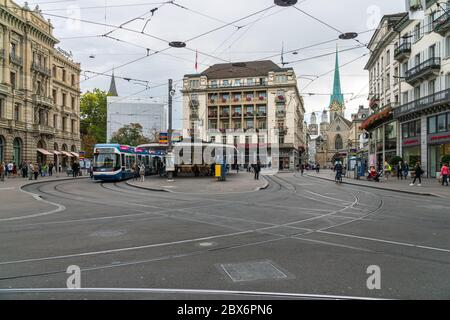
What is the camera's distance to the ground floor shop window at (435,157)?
31.2 m

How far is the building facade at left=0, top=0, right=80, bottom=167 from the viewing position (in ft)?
131

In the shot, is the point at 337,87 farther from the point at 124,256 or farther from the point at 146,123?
the point at 124,256

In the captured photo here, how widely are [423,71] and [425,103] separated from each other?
3.04 metres

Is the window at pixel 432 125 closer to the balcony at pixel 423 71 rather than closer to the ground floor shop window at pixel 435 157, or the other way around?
the ground floor shop window at pixel 435 157

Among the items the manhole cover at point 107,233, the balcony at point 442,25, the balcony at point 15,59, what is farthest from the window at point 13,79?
the balcony at point 442,25

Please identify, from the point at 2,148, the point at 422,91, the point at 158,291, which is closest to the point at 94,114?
the point at 2,148

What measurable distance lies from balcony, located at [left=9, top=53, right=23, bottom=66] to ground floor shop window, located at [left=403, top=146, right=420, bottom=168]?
45790 millimetres

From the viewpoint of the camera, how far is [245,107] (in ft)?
257

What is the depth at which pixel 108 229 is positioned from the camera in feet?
28.1

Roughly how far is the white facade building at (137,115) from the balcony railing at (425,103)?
168 feet

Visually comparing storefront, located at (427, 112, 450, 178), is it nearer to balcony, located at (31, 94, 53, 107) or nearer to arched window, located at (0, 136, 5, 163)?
arched window, located at (0, 136, 5, 163)

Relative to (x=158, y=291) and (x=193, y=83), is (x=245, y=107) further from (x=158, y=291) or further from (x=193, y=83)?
(x=158, y=291)

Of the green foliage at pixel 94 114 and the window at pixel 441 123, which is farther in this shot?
the green foliage at pixel 94 114
